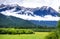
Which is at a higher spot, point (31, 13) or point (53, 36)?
point (31, 13)

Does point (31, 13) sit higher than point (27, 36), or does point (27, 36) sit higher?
point (31, 13)

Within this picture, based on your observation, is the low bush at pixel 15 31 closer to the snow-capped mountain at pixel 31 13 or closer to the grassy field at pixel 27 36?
the grassy field at pixel 27 36

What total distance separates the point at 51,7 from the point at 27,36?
549 mm

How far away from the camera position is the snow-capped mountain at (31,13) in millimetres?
2654

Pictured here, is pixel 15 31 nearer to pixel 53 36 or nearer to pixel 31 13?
pixel 31 13

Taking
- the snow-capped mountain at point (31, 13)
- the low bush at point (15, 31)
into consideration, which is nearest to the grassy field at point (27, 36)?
the low bush at point (15, 31)

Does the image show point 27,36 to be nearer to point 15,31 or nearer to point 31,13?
point 15,31

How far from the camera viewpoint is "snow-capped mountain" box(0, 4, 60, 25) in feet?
8.71

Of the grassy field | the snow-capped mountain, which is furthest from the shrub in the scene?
the snow-capped mountain

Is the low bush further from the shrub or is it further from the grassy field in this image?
the shrub

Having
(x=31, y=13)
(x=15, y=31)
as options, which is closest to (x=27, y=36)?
(x=15, y=31)

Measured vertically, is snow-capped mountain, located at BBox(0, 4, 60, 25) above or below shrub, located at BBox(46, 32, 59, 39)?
above

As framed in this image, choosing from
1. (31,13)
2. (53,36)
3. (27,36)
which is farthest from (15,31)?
(53,36)

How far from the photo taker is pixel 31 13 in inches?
105
